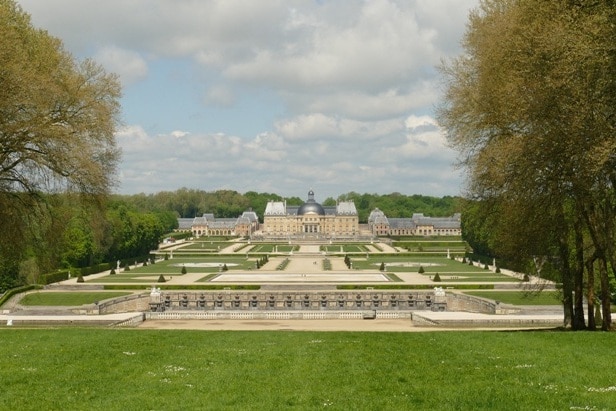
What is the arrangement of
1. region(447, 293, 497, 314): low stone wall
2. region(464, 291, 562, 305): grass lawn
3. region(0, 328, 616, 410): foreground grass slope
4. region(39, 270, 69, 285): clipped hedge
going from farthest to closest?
1. region(39, 270, 69, 285): clipped hedge
2. region(464, 291, 562, 305): grass lawn
3. region(447, 293, 497, 314): low stone wall
4. region(0, 328, 616, 410): foreground grass slope

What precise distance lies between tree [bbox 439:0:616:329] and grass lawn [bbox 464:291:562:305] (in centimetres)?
1413

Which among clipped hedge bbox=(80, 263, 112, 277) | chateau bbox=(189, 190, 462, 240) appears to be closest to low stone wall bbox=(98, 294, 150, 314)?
clipped hedge bbox=(80, 263, 112, 277)

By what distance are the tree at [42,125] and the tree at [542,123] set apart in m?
8.48

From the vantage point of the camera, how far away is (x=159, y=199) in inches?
6762

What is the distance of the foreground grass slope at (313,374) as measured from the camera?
741 cm

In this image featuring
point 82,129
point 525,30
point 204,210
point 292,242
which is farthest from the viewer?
point 204,210

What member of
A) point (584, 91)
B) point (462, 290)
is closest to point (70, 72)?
point (584, 91)

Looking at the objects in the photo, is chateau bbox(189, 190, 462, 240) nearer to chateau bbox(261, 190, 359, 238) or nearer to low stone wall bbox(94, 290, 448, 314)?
chateau bbox(261, 190, 359, 238)

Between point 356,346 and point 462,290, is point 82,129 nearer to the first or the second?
point 356,346

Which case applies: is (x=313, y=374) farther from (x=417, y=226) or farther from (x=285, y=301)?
(x=417, y=226)

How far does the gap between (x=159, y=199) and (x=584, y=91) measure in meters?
164

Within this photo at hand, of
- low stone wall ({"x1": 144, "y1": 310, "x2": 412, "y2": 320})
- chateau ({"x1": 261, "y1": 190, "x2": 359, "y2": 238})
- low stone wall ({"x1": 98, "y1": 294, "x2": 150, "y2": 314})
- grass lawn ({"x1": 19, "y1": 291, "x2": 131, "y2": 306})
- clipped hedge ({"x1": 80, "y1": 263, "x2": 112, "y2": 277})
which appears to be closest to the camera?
low stone wall ({"x1": 144, "y1": 310, "x2": 412, "y2": 320})

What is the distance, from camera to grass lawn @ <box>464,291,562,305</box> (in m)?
32.0

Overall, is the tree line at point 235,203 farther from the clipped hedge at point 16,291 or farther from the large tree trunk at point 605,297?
the large tree trunk at point 605,297
